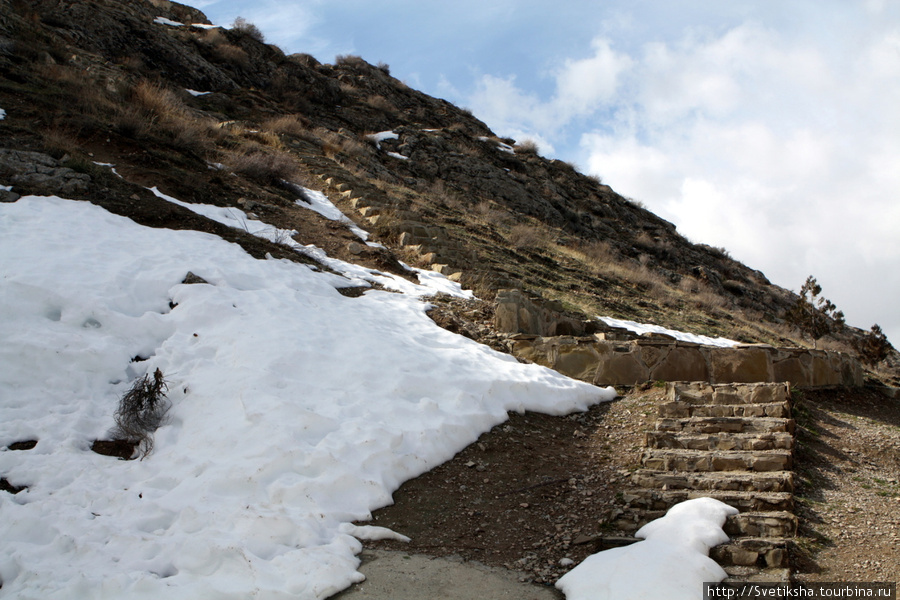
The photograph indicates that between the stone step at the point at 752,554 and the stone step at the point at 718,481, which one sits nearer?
the stone step at the point at 752,554

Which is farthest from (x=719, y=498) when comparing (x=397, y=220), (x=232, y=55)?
(x=232, y=55)

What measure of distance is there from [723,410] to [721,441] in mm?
674

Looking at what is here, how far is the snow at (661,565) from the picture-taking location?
10.4ft

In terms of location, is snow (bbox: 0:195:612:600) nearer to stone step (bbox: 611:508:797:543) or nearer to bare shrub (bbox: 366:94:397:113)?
stone step (bbox: 611:508:797:543)

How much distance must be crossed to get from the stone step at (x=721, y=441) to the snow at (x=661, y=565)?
1.09m

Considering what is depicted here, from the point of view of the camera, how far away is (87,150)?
9.06m

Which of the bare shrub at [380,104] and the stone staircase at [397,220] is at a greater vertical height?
the bare shrub at [380,104]

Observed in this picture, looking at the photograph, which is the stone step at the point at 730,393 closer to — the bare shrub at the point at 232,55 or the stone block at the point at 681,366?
the stone block at the point at 681,366

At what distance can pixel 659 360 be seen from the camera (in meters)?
6.95

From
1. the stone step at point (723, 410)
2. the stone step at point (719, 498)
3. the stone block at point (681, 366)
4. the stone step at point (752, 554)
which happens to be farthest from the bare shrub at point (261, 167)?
the stone step at point (752, 554)

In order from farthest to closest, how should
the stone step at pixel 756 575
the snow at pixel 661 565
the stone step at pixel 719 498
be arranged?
1. the stone step at pixel 719 498
2. the stone step at pixel 756 575
3. the snow at pixel 661 565

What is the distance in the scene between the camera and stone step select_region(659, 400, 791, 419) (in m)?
5.49

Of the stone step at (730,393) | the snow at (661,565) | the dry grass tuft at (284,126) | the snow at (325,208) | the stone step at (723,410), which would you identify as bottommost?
the snow at (661,565)

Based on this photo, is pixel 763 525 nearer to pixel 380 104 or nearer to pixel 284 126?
pixel 284 126
